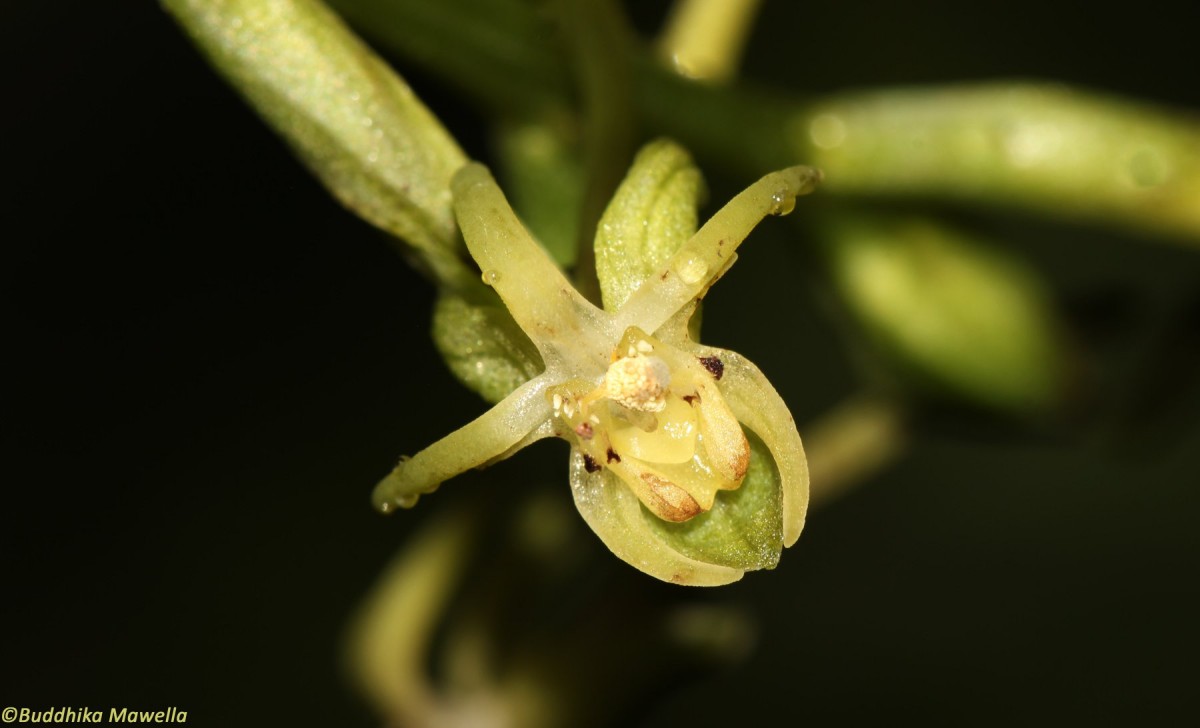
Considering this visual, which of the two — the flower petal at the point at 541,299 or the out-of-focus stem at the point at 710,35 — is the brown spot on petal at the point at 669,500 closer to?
the flower petal at the point at 541,299

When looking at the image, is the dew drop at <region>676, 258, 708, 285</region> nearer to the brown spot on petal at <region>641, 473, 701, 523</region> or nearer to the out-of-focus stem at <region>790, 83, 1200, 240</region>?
the brown spot on petal at <region>641, 473, 701, 523</region>

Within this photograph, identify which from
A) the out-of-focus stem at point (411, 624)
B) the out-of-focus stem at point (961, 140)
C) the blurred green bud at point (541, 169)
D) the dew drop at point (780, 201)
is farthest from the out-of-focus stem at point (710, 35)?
the dew drop at point (780, 201)

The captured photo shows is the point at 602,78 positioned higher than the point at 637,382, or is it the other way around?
the point at 602,78

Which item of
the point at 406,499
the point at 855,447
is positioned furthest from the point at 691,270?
the point at 855,447

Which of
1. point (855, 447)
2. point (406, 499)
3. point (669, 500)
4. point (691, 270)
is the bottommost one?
point (406, 499)

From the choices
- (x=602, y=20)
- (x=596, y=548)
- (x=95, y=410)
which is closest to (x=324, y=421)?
(x=95, y=410)

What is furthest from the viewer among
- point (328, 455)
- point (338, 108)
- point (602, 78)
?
point (328, 455)

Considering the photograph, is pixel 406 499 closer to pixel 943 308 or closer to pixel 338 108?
pixel 338 108
